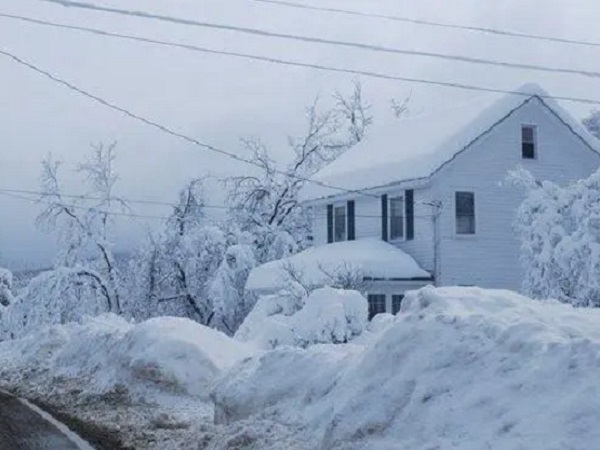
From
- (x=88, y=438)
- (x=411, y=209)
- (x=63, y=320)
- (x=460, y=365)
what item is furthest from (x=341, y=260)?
(x=460, y=365)

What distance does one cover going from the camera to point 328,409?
10.5m

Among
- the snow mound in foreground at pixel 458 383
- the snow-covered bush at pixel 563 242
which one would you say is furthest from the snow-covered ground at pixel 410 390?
the snow-covered bush at pixel 563 242

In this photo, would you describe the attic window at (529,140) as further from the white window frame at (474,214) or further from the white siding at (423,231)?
the white siding at (423,231)

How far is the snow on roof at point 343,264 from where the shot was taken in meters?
30.3

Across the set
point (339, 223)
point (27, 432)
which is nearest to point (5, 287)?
point (339, 223)

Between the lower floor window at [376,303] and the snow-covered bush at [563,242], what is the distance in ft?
20.5

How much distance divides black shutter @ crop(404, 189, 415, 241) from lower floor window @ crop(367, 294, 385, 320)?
223 cm

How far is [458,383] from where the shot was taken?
8844 millimetres

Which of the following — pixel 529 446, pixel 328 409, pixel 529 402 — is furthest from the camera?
pixel 328 409

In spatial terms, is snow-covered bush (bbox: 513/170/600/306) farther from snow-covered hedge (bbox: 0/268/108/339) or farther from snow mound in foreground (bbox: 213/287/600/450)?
snow-covered hedge (bbox: 0/268/108/339)

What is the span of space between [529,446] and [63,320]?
35.6 m

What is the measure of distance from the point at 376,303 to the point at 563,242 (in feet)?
29.0

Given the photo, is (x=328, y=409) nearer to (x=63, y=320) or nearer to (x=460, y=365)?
(x=460, y=365)

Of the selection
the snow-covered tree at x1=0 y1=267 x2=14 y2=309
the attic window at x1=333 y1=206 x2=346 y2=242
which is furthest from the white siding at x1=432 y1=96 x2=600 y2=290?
the snow-covered tree at x1=0 y1=267 x2=14 y2=309
